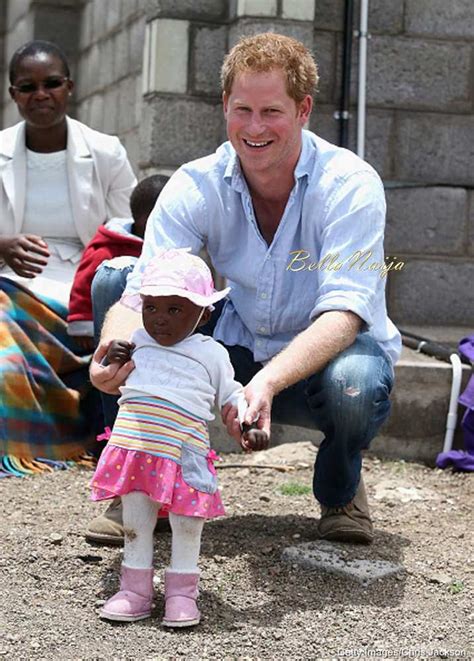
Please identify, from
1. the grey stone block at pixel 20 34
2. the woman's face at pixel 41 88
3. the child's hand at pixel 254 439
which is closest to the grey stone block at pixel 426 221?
the woman's face at pixel 41 88

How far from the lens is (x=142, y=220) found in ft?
15.3

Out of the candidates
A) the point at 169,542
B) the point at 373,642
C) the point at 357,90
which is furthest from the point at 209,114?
the point at 373,642

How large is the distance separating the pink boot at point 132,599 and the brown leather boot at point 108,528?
0.59 m

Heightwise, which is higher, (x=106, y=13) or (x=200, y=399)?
(x=106, y=13)

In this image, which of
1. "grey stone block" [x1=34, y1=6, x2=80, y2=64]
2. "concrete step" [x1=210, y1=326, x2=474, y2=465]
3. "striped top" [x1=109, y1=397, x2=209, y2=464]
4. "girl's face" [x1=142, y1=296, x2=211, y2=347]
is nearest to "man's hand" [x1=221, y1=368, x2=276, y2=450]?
"striped top" [x1=109, y1=397, x2=209, y2=464]

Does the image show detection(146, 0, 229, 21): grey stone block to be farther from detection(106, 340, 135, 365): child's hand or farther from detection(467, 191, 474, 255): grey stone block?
detection(106, 340, 135, 365): child's hand

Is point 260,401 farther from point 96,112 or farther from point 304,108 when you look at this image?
point 96,112

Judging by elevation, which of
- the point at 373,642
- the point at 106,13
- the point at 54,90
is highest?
the point at 106,13

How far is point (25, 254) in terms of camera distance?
4625mm

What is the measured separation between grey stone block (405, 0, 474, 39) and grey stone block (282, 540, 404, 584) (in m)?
3.43

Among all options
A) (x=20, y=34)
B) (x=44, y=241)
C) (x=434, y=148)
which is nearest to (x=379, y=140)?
(x=434, y=148)

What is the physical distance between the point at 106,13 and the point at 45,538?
5.17m

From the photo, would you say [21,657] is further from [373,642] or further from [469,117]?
[469,117]

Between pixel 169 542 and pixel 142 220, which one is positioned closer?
pixel 169 542
